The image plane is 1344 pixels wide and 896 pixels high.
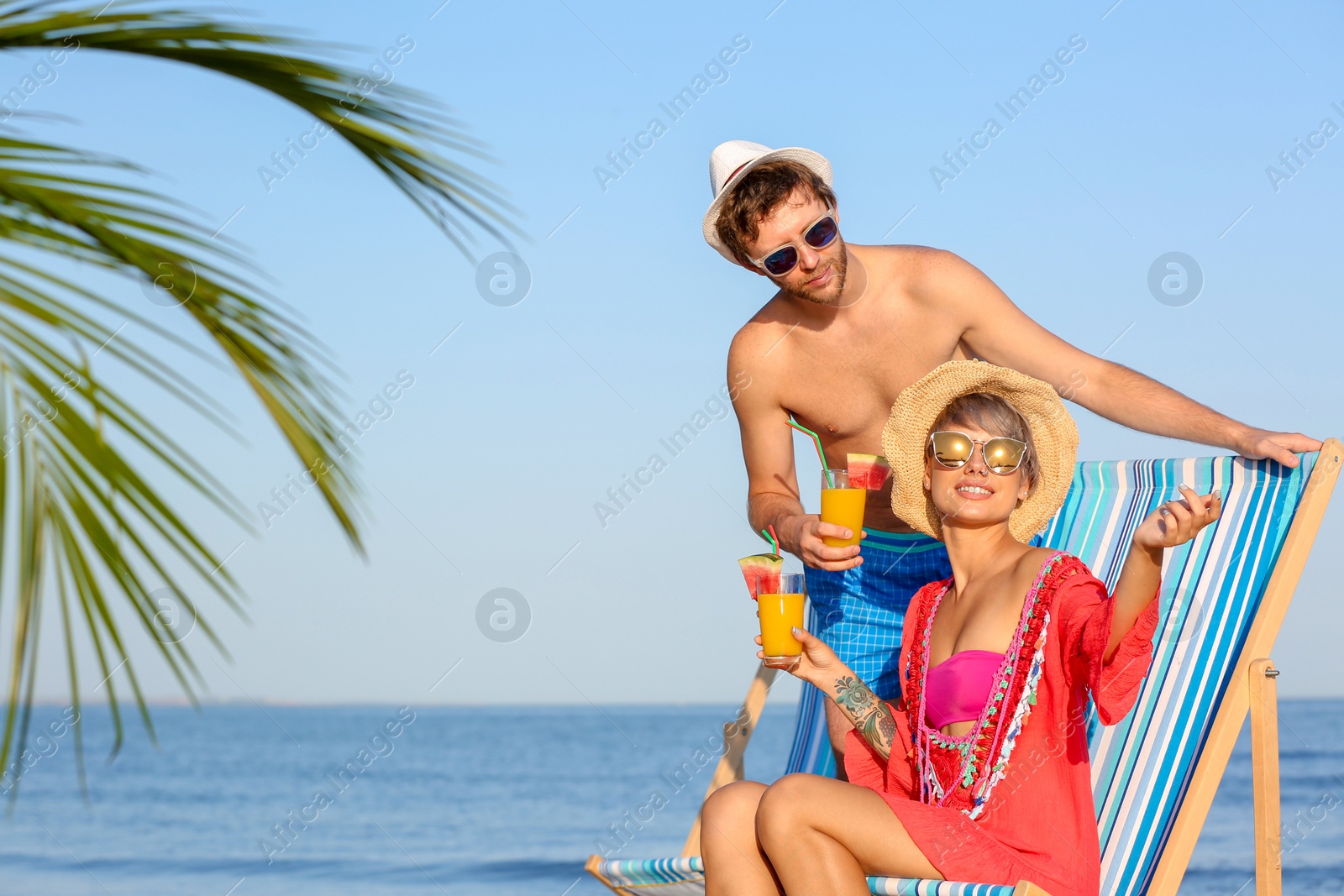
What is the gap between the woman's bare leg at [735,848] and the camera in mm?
2555

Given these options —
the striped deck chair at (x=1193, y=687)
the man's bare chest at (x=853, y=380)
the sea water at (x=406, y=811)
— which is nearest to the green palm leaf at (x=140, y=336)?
the striped deck chair at (x=1193, y=687)

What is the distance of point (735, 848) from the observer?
2570 mm

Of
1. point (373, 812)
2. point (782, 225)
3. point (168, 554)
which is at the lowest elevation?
point (373, 812)

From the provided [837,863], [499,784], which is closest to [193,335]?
[837,863]

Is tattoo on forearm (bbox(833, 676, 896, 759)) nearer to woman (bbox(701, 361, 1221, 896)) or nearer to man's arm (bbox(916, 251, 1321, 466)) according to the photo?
woman (bbox(701, 361, 1221, 896))

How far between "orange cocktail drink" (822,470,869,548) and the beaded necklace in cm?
47

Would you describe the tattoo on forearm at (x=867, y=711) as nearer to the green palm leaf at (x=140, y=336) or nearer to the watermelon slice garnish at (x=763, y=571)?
Result: the watermelon slice garnish at (x=763, y=571)

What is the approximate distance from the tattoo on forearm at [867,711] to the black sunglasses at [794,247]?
3.78 feet

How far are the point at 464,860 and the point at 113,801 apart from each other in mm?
8080

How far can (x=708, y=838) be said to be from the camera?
2613 millimetres

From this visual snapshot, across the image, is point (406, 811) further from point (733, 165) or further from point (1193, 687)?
point (1193, 687)

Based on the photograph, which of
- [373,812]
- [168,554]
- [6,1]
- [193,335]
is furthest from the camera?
[373,812]

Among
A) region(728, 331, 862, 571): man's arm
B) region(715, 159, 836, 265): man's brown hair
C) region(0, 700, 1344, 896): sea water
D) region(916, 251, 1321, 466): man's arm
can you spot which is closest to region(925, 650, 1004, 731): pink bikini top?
Result: region(916, 251, 1321, 466): man's arm

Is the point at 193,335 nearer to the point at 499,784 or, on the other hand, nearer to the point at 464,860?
the point at 464,860
